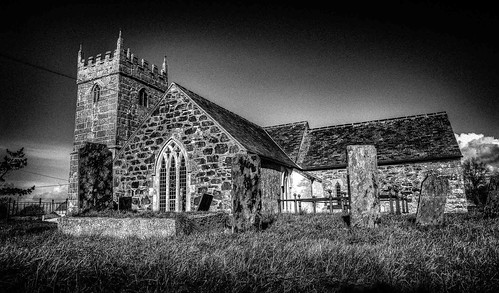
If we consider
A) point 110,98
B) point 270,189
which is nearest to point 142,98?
point 110,98

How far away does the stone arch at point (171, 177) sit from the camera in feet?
52.0

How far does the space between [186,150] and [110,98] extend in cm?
1594

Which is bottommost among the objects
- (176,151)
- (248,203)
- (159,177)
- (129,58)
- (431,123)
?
(248,203)

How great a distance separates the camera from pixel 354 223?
9055 millimetres

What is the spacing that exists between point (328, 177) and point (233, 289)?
20263 millimetres

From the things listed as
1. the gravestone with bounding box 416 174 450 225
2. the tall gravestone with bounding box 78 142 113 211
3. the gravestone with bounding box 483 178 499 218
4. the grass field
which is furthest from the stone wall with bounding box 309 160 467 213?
the grass field

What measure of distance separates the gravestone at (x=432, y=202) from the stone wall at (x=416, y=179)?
10037 mm

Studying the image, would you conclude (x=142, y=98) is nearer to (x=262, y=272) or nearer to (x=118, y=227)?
(x=118, y=227)

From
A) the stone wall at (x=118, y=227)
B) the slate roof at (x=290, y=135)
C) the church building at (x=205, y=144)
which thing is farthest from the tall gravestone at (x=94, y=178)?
the slate roof at (x=290, y=135)

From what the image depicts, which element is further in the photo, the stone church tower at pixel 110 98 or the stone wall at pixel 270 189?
the stone church tower at pixel 110 98

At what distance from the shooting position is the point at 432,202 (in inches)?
354

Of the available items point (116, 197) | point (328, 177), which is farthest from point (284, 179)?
point (116, 197)

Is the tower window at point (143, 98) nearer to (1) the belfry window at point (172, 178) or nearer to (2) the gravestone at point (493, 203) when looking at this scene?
(1) the belfry window at point (172, 178)

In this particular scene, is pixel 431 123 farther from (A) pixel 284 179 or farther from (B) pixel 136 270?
(B) pixel 136 270
